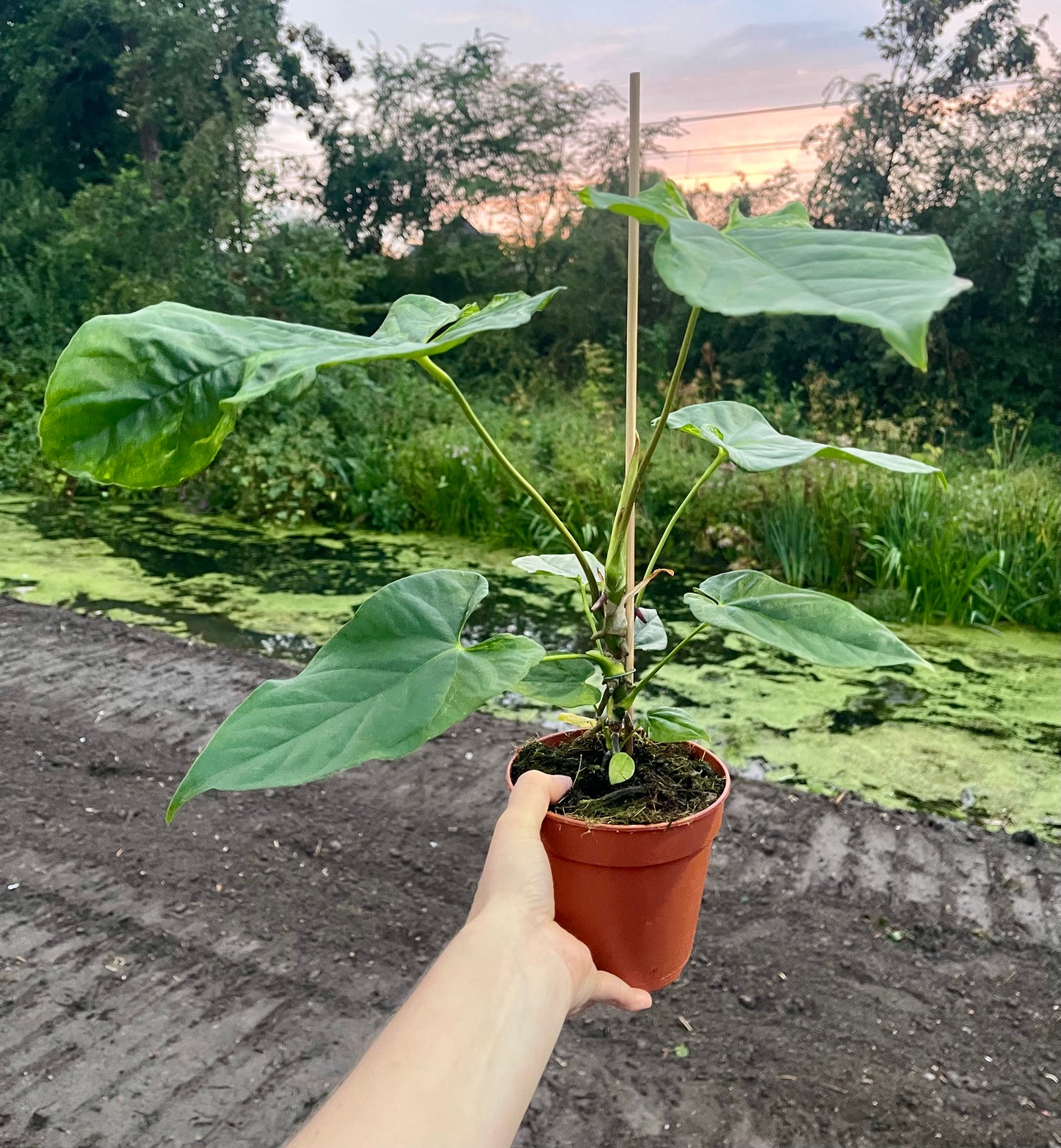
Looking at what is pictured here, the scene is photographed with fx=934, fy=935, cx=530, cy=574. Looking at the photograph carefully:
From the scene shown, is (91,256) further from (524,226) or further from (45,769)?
(45,769)

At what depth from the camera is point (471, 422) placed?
0.68 m

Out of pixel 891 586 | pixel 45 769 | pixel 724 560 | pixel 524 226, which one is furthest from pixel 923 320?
pixel 524 226

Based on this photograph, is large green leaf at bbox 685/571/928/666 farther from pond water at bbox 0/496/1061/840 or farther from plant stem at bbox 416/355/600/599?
pond water at bbox 0/496/1061/840

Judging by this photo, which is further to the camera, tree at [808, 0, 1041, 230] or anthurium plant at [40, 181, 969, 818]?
tree at [808, 0, 1041, 230]

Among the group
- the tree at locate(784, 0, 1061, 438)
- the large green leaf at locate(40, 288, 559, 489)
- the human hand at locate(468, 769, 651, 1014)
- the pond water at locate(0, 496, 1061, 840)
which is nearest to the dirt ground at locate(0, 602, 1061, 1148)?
the pond water at locate(0, 496, 1061, 840)

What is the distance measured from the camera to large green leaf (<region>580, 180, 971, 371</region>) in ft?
1.37

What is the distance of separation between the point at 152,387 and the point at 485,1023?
509 mm

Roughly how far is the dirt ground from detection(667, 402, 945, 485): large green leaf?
97 centimetres

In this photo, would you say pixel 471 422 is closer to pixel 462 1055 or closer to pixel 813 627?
pixel 813 627

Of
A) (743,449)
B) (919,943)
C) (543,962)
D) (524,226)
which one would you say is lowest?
(919,943)

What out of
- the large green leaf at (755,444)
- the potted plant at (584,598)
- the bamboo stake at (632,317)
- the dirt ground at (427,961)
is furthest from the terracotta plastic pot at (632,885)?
the dirt ground at (427,961)

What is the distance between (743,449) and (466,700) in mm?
303

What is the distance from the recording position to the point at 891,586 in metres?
3.45

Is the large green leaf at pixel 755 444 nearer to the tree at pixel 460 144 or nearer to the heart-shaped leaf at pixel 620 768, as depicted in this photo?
the heart-shaped leaf at pixel 620 768
